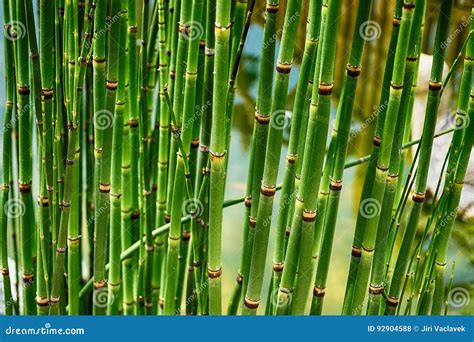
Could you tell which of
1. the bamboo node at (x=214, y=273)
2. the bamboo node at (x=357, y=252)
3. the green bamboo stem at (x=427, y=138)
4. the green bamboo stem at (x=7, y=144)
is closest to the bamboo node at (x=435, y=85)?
the green bamboo stem at (x=427, y=138)

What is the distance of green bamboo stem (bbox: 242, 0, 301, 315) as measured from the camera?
2.07 ft

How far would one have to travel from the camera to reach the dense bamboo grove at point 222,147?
669mm

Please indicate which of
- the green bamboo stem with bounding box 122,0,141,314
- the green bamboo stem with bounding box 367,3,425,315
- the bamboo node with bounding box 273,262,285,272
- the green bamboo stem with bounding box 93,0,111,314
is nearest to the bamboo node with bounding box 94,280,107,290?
the green bamboo stem with bounding box 93,0,111,314

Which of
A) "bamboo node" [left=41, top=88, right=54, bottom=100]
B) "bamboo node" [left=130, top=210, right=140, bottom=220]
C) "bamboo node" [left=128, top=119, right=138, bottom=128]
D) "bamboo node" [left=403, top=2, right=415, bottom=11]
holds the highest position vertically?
"bamboo node" [left=403, top=2, right=415, bottom=11]

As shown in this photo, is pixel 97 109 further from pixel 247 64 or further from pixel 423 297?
pixel 247 64

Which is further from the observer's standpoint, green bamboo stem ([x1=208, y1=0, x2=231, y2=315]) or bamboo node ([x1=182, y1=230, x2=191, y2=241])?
bamboo node ([x1=182, y1=230, x2=191, y2=241])

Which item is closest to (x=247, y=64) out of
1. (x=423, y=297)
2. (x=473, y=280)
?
(x=473, y=280)

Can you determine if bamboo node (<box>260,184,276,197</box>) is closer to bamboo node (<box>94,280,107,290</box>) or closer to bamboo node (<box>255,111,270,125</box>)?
bamboo node (<box>255,111,270,125</box>)

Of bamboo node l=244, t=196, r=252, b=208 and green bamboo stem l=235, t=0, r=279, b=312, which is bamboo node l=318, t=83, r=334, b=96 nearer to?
green bamboo stem l=235, t=0, r=279, b=312

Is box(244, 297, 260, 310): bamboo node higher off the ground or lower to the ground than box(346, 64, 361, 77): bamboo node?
lower

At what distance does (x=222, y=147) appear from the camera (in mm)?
673

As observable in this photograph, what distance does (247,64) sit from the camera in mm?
2322

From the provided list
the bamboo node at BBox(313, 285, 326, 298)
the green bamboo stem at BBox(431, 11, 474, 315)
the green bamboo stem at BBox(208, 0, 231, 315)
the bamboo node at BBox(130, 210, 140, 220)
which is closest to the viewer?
the green bamboo stem at BBox(208, 0, 231, 315)

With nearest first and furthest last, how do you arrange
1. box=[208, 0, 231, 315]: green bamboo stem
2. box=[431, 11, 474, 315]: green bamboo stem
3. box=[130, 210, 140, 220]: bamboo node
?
box=[208, 0, 231, 315]: green bamboo stem < box=[431, 11, 474, 315]: green bamboo stem < box=[130, 210, 140, 220]: bamboo node
